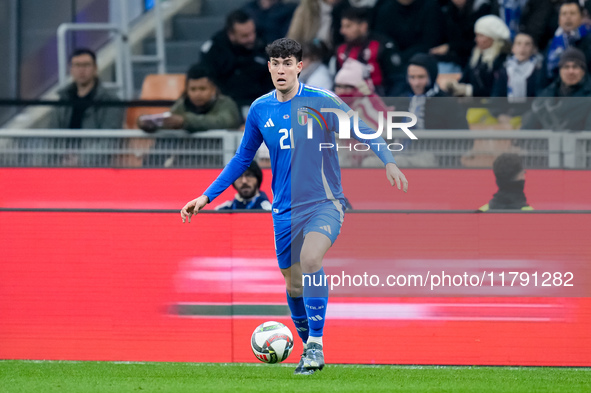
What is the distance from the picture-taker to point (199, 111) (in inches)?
362

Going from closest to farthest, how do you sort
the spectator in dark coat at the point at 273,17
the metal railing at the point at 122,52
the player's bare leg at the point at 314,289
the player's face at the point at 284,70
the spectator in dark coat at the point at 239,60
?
the player's bare leg at the point at 314,289, the player's face at the point at 284,70, the spectator in dark coat at the point at 239,60, the spectator in dark coat at the point at 273,17, the metal railing at the point at 122,52

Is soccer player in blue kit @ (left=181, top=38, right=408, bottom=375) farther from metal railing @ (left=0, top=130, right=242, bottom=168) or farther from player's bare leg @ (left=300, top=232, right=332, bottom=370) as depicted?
metal railing @ (left=0, top=130, right=242, bottom=168)

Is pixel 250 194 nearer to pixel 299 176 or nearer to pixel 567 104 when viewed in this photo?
pixel 299 176

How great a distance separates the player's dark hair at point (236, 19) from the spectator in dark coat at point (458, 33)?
1.84m

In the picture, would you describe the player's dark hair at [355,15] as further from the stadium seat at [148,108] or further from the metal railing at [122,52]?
the metal railing at [122,52]

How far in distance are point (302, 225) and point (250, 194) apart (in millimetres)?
1647

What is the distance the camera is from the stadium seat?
29.5 ft

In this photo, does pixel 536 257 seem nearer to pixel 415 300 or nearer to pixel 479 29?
pixel 415 300

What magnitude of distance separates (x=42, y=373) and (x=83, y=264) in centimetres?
105

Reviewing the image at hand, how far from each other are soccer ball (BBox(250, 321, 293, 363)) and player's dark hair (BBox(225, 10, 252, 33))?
4538mm

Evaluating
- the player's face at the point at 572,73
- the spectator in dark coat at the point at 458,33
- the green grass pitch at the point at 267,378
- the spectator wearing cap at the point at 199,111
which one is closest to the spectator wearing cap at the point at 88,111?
the spectator wearing cap at the point at 199,111

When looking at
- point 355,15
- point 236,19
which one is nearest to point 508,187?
point 355,15

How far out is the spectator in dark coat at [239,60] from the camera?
10.0m

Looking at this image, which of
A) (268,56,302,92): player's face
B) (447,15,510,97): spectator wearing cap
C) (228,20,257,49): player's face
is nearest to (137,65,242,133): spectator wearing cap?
(228,20,257,49): player's face
